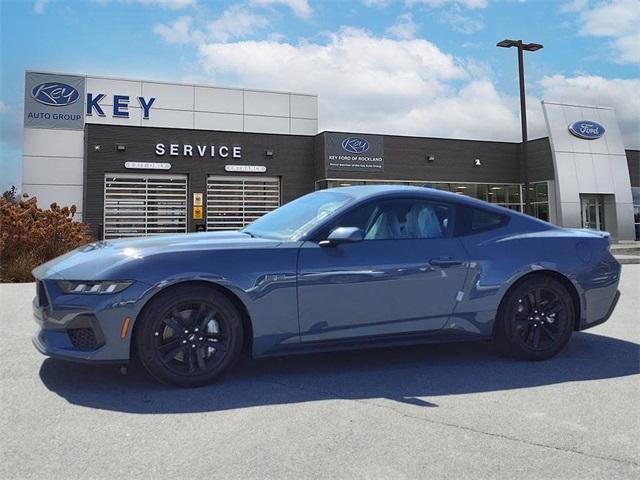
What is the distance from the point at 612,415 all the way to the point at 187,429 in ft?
8.45

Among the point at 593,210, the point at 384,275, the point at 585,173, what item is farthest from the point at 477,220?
the point at 593,210

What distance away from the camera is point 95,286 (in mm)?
3619

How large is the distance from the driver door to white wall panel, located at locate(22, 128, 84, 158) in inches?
921

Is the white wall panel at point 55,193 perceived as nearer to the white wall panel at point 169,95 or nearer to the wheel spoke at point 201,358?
the white wall panel at point 169,95

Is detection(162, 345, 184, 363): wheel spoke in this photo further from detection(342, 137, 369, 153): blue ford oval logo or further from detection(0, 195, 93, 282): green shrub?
detection(342, 137, 369, 153): blue ford oval logo

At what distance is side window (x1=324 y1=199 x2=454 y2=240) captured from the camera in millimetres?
4316

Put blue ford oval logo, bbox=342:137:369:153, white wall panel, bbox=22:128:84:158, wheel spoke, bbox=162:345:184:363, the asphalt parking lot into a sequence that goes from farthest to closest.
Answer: blue ford oval logo, bbox=342:137:369:153 < white wall panel, bbox=22:128:84:158 < wheel spoke, bbox=162:345:184:363 < the asphalt parking lot

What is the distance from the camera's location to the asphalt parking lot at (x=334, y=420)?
265 centimetres

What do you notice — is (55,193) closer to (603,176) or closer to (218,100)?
(218,100)

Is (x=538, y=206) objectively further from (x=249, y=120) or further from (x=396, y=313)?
(x=396, y=313)

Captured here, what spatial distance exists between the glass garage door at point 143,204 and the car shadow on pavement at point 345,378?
64.9ft

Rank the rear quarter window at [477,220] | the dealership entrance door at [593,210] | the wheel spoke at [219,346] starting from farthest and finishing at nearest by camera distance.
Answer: the dealership entrance door at [593,210] → the rear quarter window at [477,220] → the wheel spoke at [219,346]

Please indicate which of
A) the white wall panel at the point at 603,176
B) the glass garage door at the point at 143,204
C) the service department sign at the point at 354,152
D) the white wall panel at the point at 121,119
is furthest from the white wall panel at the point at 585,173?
the white wall panel at the point at 121,119

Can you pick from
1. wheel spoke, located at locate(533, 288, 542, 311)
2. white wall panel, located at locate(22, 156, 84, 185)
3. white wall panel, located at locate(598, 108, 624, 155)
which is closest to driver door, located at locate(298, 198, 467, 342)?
wheel spoke, located at locate(533, 288, 542, 311)
